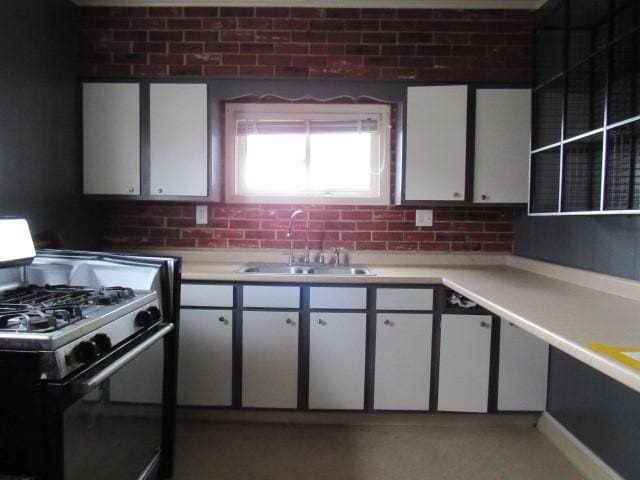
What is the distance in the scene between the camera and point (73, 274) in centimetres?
152

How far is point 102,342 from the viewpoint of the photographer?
104 centimetres

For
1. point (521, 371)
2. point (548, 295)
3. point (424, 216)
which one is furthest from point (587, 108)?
point (521, 371)

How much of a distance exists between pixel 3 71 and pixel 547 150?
105 inches

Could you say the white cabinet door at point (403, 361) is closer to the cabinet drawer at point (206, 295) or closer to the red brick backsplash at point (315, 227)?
the red brick backsplash at point (315, 227)

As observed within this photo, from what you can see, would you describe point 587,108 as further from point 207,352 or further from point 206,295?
point 207,352

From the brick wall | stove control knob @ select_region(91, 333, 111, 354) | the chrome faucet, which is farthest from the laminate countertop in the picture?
the brick wall

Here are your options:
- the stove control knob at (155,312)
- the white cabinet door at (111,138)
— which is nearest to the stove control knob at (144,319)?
the stove control knob at (155,312)

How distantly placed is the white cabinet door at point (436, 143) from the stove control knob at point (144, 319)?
158 centimetres

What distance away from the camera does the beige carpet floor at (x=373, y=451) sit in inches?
68.3

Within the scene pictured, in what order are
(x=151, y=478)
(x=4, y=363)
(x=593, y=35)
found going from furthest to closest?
(x=593, y=35) → (x=151, y=478) → (x=4, y=363)

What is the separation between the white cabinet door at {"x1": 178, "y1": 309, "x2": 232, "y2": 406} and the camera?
203cm

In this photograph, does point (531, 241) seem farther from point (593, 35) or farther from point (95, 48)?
point (95, 48)

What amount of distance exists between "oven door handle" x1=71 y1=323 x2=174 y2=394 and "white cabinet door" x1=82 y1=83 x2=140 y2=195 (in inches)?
49.4

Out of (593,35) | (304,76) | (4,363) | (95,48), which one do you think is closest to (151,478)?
(4,363)
